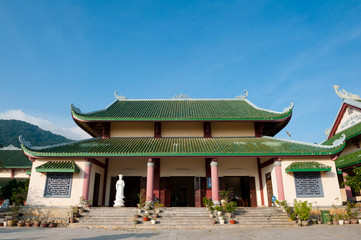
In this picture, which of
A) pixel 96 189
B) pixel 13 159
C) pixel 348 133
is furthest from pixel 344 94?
pixel 13 159

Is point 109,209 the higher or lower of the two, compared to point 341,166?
lower

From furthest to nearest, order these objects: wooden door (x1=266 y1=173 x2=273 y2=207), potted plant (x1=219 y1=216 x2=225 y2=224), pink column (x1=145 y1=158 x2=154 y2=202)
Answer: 1. wooden door (x1=266 y1=173 x2=273 y2=207)
2. pink column (x1=145 y1=158 x2=154 y2=202)
3. potted plant (x1=219 y1=216 x2=225 y2=224)

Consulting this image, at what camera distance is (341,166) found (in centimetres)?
1616

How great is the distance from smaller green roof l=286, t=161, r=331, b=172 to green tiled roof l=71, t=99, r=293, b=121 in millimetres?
3383

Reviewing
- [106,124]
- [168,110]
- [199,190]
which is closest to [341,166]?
[199,190]

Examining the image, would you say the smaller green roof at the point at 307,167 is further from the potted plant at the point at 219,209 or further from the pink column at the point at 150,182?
the pink column at the point at 150,182

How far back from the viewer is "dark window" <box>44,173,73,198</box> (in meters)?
12.9

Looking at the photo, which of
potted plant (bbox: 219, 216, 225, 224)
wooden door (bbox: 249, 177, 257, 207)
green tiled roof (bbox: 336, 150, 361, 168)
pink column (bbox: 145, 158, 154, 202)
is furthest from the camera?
wooden door (bbox: 249, 177, 257, 207)

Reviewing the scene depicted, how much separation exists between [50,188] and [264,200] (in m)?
12.6

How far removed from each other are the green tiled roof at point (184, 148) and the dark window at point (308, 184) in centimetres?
123

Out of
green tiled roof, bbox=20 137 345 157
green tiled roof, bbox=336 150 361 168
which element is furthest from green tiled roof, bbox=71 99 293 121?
green tiled roof, bbox=336 150 361 168

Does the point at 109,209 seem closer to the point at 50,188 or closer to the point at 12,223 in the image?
the point at 50,188

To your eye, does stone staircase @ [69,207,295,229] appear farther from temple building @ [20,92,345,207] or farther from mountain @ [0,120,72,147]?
mountain @ [0,120,72,147]

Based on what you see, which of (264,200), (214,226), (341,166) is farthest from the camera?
(341,166)
